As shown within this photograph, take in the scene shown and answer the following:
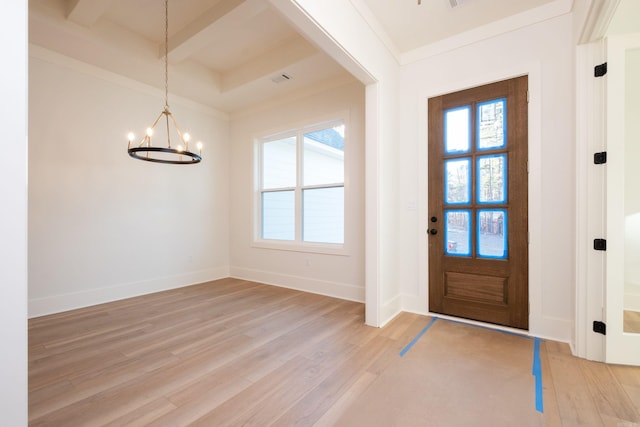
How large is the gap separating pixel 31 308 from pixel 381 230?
13.5ft

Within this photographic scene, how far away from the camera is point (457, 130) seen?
315 centimetres

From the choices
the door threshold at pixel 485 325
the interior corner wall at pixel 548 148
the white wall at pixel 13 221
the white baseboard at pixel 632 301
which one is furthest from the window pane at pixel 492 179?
the white wall at pixel 13 221

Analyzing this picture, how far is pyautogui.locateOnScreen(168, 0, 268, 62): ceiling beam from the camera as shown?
8.96 ft

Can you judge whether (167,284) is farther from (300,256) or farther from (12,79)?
(12,79)

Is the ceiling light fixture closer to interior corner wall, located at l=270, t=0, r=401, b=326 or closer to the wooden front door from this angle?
interior corner wall, located at l=270, t=0, r=401, b=326

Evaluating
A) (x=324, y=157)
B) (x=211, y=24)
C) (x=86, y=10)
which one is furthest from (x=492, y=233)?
(x=86, y=10)

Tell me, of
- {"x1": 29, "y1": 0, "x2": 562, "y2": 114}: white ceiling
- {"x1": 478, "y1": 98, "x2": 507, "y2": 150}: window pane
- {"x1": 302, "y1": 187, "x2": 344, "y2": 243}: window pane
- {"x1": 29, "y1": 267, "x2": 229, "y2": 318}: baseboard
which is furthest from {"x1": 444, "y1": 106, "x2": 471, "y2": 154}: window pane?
{"x1": 29, "y1": 267, "x2": 229, "y2": 318}: baseboard

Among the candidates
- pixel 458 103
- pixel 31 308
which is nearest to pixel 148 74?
pixel 31 308

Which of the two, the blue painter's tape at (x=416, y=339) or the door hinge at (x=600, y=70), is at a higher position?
the door hinge at (x=600, y=70)

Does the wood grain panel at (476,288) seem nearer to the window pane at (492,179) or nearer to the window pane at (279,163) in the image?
the window pane at (492,179)

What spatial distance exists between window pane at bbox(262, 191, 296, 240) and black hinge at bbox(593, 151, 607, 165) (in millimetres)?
3631

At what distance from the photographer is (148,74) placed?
156 inches

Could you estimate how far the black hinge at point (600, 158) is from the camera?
2.21 m

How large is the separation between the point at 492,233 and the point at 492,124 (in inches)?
45.1
